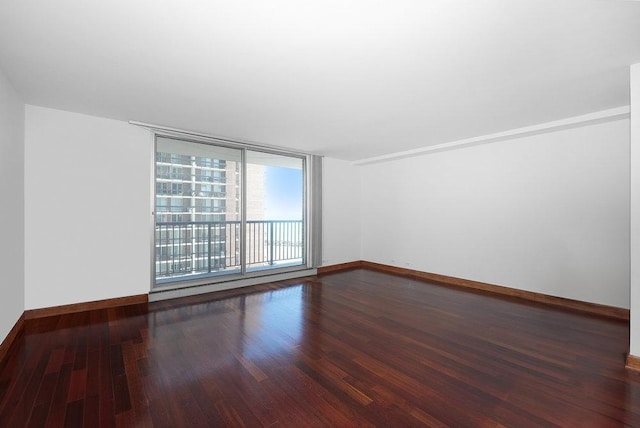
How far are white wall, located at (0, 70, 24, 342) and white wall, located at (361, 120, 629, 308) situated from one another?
18.2 feet

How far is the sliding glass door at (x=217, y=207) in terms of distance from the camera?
169 inches

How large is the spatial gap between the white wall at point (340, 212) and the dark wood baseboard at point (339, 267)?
9 cm

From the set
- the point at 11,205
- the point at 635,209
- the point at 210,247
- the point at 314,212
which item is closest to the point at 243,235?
the point at 210,247

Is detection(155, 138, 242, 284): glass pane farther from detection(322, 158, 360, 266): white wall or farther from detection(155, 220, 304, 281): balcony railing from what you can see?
detection(322, 158, 360, 266): white wall

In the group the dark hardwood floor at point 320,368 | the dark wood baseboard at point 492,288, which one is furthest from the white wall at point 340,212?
the dark hardwood floor at point 320,368

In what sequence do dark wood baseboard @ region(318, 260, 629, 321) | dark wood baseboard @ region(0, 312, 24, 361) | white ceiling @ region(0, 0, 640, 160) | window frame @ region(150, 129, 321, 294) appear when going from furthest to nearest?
window frame @ region(150, 129, 321, 294), dark wood baseboard @ region(318, 260, 629, 321), dark wood baseboard @ region(0, 312, 24, 361), white ceiling @ region(0, 0, 640, 160)

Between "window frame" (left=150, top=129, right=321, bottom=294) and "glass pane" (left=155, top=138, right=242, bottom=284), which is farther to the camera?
"glass pane" (left=155, top=138, right=242, bottom=284)

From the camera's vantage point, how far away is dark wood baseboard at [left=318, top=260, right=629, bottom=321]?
333 cm

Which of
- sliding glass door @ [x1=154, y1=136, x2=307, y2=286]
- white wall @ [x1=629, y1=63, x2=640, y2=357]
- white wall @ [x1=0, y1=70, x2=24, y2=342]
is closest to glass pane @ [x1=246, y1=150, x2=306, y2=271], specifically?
sliding glass door @ [x1=154, y1=136, x2=307, y2=286]

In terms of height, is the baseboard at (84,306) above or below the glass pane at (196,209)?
below

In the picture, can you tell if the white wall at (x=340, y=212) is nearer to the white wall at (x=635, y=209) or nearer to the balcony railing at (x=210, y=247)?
the balcony railing at (x=210, y=247)

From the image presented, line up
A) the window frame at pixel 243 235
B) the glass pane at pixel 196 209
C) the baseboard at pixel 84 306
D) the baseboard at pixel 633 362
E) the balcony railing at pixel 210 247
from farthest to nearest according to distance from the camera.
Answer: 1. the balcony railing at pixel 210 247
2. the glass pane at pixel 196 209
3. the window frame at pixel 243 235
4. the baseboard at pixel 84 306
5. the baseboard at pixel 633 362

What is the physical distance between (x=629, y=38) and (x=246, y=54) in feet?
8.81

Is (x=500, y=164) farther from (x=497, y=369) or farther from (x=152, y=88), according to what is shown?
(x=152, y=88)
